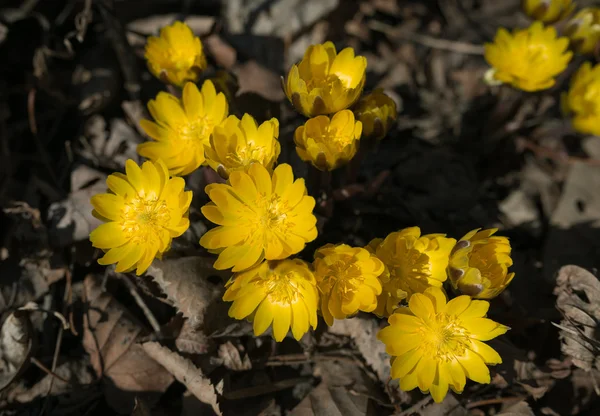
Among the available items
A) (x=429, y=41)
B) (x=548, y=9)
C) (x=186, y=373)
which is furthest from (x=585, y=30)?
(x=186, y=373)

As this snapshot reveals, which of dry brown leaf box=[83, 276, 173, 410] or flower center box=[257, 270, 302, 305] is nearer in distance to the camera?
flower center box=[257, 270, 302, 305]

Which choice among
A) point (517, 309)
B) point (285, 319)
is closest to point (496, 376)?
point (517, 309)

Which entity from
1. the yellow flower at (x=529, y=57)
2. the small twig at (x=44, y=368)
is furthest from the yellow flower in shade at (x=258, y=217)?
the yellow flower at (x=529, y=57)

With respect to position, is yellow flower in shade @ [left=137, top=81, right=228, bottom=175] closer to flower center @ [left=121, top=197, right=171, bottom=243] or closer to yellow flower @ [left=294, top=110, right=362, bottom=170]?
flower center @ [left=121, top=197, right=171, bottom=243]

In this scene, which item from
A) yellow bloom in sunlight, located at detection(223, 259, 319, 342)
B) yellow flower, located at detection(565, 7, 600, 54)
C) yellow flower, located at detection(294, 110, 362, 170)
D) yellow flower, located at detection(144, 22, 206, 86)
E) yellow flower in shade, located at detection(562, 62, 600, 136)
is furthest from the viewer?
yellow flower in shade, located at detection(562, 62, 600, 136)

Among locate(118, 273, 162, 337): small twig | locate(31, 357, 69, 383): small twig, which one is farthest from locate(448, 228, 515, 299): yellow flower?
locate(31, 357, 69, 383): small twig

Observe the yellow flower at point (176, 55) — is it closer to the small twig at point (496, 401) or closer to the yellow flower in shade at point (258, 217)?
the yellow flower in shade at point (258, 217)
